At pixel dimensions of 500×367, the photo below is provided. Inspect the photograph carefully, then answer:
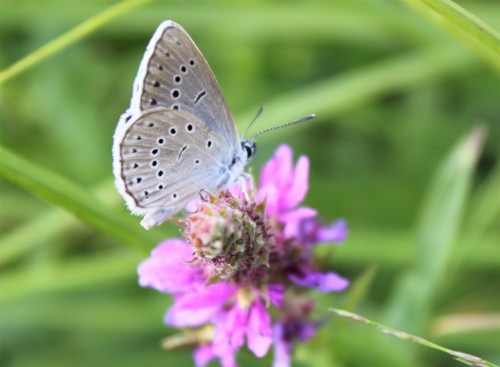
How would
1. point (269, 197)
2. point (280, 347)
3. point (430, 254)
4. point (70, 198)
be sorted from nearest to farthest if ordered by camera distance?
point (70, 198), point (269, 197), point (280, 347), point (430, 254)

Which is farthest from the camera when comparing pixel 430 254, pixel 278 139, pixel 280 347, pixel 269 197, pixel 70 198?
pixel 278 139

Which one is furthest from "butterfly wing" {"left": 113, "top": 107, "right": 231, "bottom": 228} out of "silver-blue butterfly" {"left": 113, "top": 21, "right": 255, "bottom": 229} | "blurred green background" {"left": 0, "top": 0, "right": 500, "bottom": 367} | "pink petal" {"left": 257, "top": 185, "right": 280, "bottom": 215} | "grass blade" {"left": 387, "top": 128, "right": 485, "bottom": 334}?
"blurred green background" {"left": 0, "top": 0, "right": 500, "bottom": 367}

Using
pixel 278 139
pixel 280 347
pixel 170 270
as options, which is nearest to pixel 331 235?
pixel 280 347

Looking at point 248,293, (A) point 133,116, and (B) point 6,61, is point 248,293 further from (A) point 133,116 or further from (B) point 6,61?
(B) point 6,61

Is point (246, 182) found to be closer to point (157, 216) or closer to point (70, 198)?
point (157, 216)

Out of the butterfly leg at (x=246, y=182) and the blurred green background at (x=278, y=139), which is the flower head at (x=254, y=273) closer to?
the butterfly leg at (x=246, y=182)

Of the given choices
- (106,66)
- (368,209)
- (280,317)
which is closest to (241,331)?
(280,317)

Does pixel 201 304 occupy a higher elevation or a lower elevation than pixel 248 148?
lower

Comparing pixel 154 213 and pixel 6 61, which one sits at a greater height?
pixel 6 61
